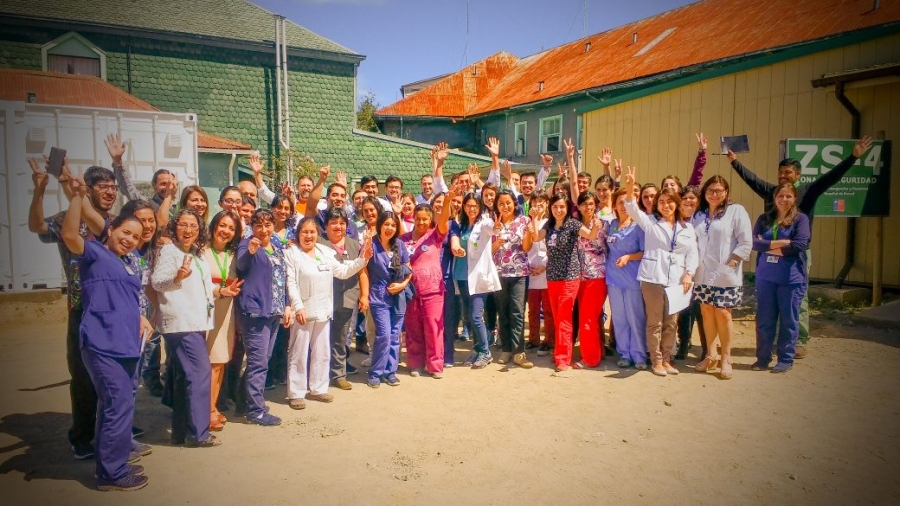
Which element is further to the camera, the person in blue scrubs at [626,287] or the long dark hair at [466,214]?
the long dark hair at [466,214]

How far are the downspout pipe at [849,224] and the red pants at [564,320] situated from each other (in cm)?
531

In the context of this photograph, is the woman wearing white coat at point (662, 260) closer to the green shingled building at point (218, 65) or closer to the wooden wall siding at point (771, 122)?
the wooden wall siding at point (771, 122)

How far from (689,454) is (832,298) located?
621cm

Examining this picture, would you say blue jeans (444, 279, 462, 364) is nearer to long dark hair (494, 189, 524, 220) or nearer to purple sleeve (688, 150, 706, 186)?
long dark hair (494, 189, 524, 220)

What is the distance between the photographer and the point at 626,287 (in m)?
5.89

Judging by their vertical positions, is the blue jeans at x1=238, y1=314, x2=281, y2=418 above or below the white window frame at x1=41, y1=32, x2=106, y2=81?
below

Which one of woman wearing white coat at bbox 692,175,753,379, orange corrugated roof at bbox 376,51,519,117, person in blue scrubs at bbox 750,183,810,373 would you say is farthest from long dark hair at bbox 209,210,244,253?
orange corrugated roof at bbox 376,51,519,117

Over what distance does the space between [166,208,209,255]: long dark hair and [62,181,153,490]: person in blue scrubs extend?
1.56 feet

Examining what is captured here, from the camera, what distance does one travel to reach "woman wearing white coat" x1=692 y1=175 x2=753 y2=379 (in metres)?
5.64

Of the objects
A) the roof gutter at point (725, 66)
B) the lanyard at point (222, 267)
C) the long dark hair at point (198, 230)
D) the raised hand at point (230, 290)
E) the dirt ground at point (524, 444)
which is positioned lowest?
the dirt ground at point (524, 444)

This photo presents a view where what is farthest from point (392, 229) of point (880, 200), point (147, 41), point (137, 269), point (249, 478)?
point (147, 41)

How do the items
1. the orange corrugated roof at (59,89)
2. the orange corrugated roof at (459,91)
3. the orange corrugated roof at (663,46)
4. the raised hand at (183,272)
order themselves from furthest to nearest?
the orange corrugated roof at (459,91) < the orange corrugated roof at (663,46) < the orange corrugated roof at (59,89) < the raised hand at (183,272)

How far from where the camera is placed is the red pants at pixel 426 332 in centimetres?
586

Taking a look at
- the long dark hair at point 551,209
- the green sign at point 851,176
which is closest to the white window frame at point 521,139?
the green sign at point 851,176
